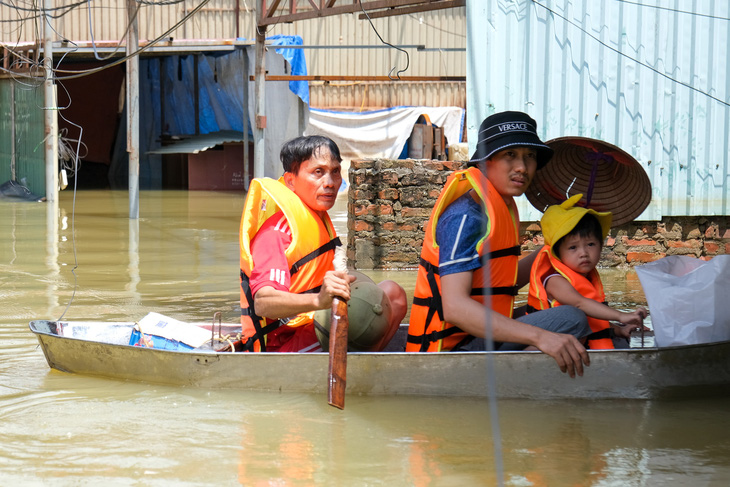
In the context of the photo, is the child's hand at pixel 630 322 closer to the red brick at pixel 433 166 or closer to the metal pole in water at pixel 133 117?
the red brick at pixel 433 166

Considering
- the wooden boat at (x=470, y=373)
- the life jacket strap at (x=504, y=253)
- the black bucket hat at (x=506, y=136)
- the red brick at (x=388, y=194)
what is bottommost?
the wooden boat at (x=470, y=373)

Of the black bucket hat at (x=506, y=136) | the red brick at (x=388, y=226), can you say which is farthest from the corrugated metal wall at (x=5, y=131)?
the black bucket hat at (x=506, y=136)

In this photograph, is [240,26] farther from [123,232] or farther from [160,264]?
[160,264]

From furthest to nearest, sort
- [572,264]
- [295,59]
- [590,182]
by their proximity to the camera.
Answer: [295,59], [590,182], [572,264]

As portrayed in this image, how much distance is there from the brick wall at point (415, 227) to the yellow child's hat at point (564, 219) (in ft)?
12.5

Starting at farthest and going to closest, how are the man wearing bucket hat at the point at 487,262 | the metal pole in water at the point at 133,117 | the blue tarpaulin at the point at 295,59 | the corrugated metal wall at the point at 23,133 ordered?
1. the corrugated metal wall at the point at 23,133
2. the blue tarpaulin at the point at 295,59
3. the metal pole in water at the point at 133,117
4. the man wearing bucket hat at the point at 487,262

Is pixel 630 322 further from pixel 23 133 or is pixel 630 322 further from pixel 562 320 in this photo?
pixel 23 133

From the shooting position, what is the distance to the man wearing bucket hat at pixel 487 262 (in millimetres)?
3959

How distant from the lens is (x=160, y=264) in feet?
30.7

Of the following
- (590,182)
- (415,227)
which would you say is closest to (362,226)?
(415,227)

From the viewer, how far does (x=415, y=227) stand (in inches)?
340

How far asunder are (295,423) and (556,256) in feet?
5.36

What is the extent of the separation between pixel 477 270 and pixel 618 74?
4.98 meters

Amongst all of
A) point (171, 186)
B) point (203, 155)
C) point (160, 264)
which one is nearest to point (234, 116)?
point (203, 155)
